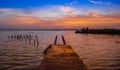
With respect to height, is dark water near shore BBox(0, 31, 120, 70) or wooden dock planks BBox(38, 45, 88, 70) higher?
wooden dock planks BBox(38, 45, 88, 70)

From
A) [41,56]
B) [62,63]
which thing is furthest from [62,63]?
[41,56]

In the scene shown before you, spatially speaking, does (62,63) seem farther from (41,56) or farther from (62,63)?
(41,56)

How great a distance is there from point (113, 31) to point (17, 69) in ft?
289

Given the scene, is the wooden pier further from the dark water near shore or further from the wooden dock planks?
the dark water near shore

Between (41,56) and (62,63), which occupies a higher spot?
(62,63)

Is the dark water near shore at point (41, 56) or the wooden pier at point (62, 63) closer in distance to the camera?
the wooden pier at point (62, 63)

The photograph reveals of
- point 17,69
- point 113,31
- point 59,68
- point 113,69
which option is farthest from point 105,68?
point 113,31

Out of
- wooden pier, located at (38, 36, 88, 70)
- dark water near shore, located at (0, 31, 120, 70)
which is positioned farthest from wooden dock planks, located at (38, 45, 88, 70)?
dark water near shore, located at (0, 31, 120, 70)

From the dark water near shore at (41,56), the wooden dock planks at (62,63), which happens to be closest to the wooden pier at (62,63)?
the wooden dock planks at (62,63)

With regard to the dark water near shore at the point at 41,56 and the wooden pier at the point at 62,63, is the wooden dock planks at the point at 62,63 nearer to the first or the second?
the wooden pier at the point at 62,63

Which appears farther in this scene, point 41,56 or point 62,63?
point 41,56

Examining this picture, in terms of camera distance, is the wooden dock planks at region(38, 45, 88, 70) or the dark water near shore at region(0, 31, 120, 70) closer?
the wooden dock planks at region(38, 45, 88, 70)

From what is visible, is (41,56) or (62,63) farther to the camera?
(41,56)

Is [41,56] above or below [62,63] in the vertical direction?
below
